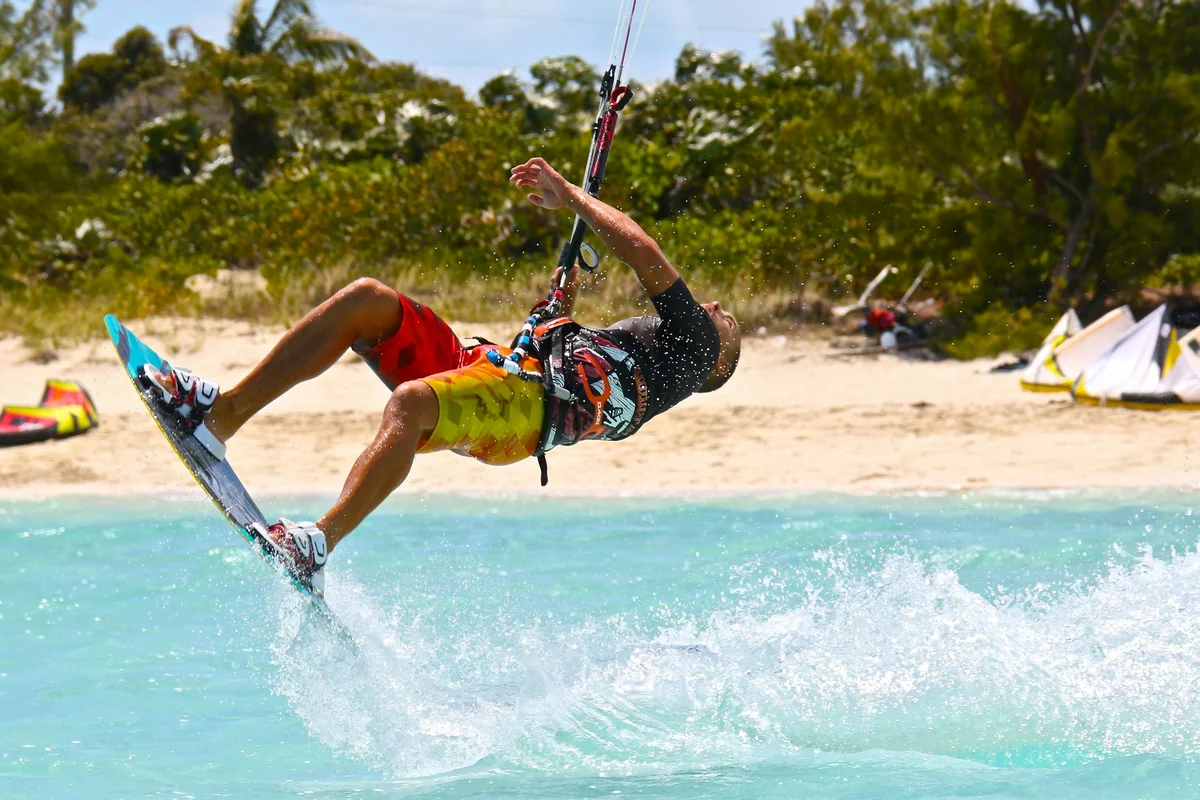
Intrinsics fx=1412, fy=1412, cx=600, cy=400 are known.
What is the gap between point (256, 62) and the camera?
75.3ft

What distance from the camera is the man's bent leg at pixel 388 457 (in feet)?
13.5

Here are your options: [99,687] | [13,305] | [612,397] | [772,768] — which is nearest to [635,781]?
[772,768]

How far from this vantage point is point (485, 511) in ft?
26.7

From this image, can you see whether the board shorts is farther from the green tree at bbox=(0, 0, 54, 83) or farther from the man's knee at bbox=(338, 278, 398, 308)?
the green tree at bbox=(0, 0, 54, 83)

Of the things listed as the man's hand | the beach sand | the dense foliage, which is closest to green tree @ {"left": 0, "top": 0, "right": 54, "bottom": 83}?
the dense foliage

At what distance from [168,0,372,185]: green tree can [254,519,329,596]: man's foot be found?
51.9 ft

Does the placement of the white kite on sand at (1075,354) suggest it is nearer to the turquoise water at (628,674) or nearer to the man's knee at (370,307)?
the turquoise water at (628,674)

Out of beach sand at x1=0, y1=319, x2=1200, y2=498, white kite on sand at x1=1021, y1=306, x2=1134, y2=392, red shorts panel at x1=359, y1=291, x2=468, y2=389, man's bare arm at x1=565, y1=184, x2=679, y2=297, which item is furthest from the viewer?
white kite on sand at x1=1021, y1=306, x2=1134, y2=392

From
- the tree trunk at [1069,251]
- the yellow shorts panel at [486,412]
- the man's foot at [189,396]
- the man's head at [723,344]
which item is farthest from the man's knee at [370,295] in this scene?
the tree trunk at [1069,251]

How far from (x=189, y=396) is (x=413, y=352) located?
2.35ft

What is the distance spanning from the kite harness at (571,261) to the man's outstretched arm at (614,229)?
0.35ft

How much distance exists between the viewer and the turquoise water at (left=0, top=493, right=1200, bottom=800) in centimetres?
435

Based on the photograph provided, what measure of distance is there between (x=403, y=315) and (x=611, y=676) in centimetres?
154

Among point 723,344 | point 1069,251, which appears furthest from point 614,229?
point 1069,251
